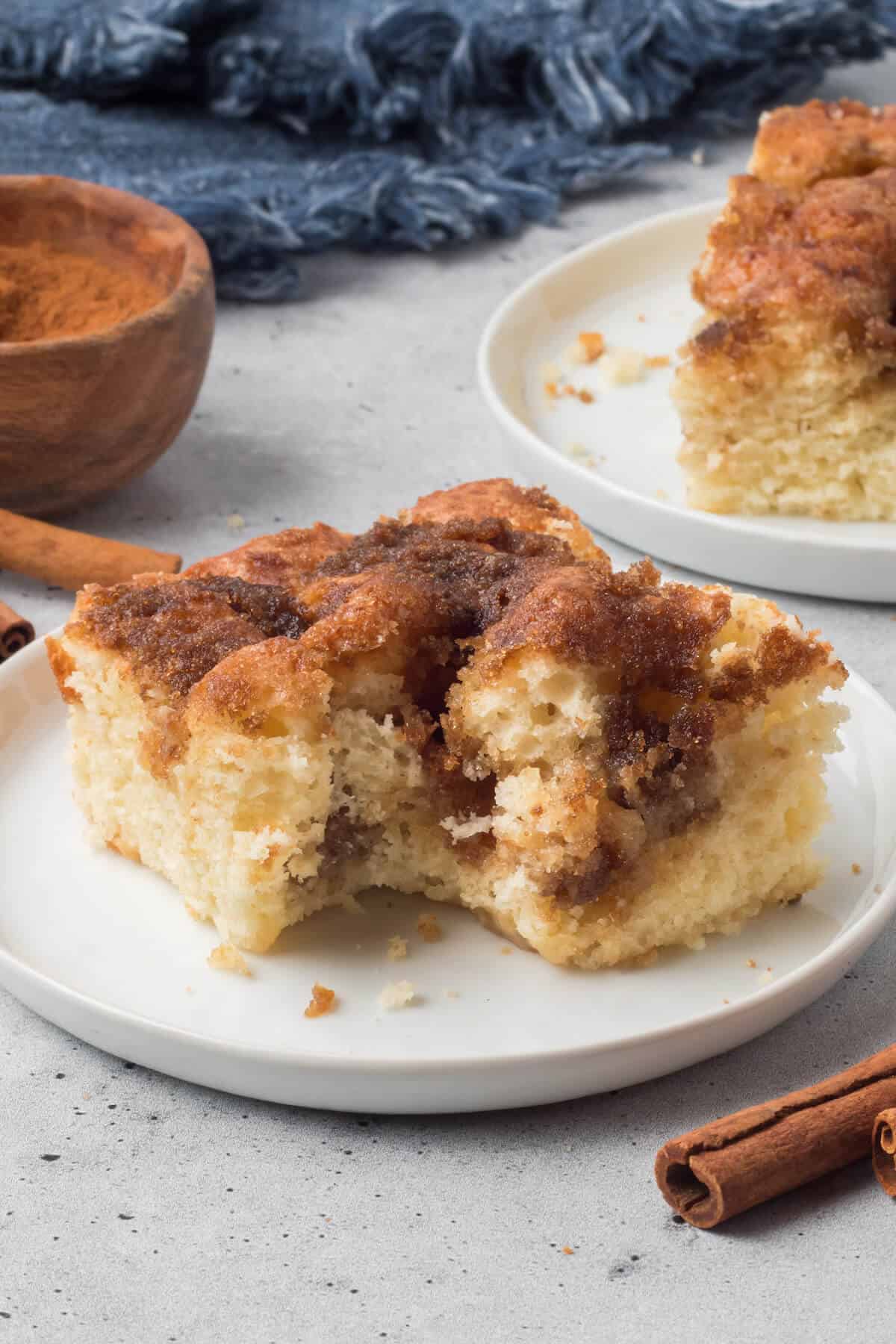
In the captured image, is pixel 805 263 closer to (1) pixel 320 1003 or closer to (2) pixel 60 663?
(2) pixel 60 663

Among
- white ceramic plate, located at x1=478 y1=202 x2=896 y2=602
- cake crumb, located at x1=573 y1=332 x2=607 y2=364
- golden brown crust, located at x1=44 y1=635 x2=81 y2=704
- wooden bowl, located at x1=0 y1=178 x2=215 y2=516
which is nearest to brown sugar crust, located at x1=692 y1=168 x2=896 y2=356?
white ceramic plate, located at x1=478 y1=202 x2=896 y2=602

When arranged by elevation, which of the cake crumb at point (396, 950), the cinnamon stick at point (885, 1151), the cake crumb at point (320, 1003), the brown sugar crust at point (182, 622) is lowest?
the cake crumb at point (396, 950)

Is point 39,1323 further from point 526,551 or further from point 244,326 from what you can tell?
point 244,326

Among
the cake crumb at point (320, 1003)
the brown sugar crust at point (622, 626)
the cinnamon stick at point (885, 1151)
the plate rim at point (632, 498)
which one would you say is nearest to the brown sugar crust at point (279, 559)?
the brown sugar crust at point (622, 626)

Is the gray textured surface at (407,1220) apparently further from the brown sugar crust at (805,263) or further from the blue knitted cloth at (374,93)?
the blue knitted cloth at (374,93)

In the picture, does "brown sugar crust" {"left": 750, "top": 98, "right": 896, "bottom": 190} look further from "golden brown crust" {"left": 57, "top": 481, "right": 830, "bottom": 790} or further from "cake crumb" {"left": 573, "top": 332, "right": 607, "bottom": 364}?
"golden brown crust" {"left": 57, "top": 481, "right": 830, "bottom": 790}

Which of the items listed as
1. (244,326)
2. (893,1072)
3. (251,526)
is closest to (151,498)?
(251,526)

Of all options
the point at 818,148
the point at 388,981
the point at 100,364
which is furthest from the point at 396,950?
the point at 818,148
